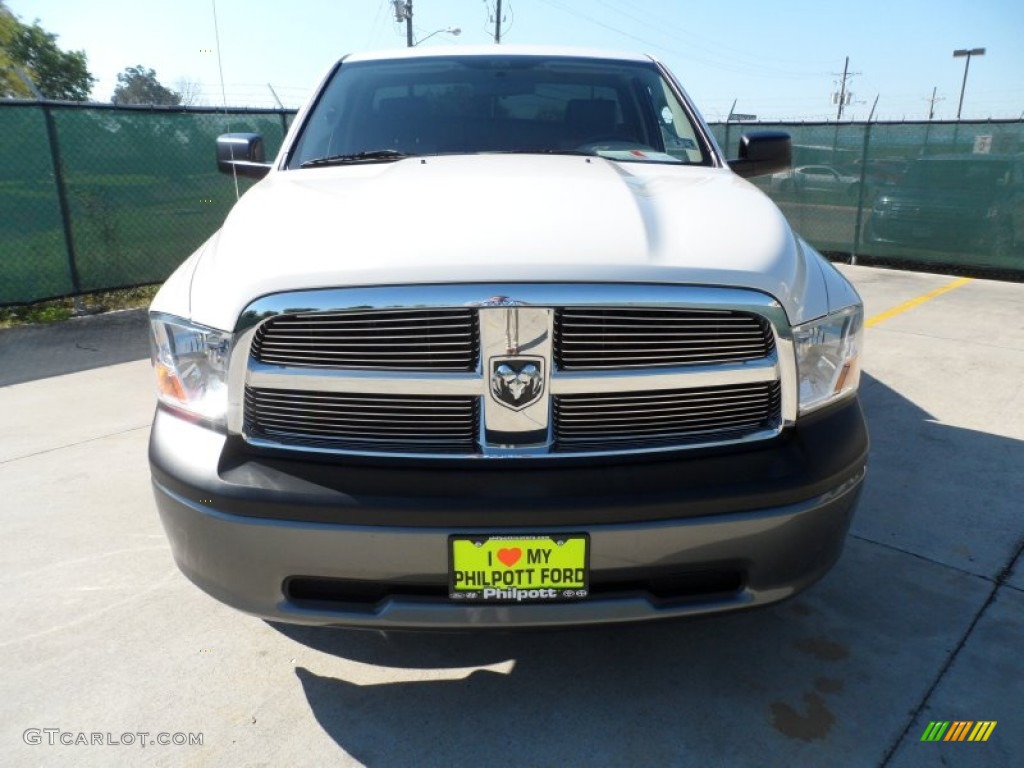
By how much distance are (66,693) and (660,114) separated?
3138 millimetres

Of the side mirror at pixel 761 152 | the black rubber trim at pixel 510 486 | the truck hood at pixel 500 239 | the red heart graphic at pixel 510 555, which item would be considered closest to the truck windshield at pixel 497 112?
the side mirror at pixel 761 152

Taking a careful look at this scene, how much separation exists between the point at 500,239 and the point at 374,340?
39 centimetres

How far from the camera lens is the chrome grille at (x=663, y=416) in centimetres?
190

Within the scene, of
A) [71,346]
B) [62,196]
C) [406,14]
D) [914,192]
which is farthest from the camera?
[406,14]

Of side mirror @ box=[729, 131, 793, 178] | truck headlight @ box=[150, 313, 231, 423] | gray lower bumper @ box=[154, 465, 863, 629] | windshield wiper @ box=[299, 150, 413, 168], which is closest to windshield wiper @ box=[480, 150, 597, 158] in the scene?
windshield wiper @ box=[299, 150, 413, 168]

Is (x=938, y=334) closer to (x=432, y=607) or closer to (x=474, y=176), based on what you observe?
(x=474, y=176)

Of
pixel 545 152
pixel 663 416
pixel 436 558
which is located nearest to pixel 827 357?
pixel 663 416

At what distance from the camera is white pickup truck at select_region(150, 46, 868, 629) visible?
1.79 m

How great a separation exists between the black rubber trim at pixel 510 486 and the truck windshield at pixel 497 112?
1.53 metres

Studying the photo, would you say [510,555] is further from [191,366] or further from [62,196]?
[62,196]

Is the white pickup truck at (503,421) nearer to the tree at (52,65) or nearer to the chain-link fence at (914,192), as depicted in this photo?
the chain-link fence at (914,192)

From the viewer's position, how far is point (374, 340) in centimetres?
185

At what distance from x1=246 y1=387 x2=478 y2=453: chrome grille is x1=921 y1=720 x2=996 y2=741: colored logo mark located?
1.49 metres

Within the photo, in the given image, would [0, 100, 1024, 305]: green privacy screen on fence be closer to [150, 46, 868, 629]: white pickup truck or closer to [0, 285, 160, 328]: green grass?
[0, 285, 160, 328]: green grass
